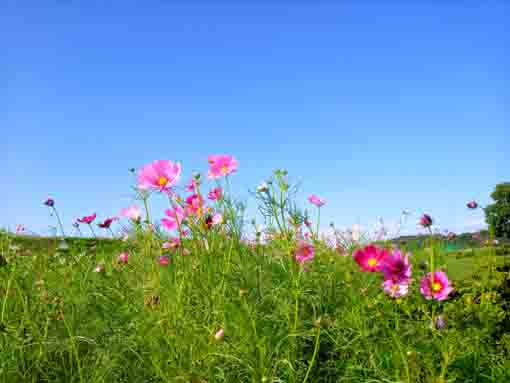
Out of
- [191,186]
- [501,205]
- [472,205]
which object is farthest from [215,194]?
[501,205]

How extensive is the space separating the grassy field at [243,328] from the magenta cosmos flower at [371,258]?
26 cm

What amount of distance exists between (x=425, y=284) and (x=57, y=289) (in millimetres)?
2478

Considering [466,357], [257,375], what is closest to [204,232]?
[257,375]

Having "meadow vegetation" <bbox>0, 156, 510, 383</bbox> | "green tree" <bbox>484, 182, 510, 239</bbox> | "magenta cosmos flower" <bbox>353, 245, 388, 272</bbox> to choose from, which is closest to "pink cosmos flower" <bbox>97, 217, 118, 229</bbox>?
"meadow vegetation" <bbox>0, 156, 510, 383</bbox>

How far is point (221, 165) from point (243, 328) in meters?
0.87

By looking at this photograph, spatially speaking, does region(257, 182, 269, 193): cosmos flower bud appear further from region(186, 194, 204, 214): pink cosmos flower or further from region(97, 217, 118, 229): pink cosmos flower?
region(97, 217, 118, 229): pink cosmos flower

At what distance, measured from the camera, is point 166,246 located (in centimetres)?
280

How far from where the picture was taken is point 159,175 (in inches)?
→ 86.5

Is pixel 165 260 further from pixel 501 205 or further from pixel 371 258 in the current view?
pixel 501 205

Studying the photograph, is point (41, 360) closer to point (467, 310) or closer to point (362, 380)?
point (362, 380)

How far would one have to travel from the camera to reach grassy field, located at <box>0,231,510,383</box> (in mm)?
1969

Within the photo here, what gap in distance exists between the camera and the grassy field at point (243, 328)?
1.97 meters

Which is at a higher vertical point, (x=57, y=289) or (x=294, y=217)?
(x=294, y=217)

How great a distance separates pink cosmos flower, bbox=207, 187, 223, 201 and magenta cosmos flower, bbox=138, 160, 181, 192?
519mm
